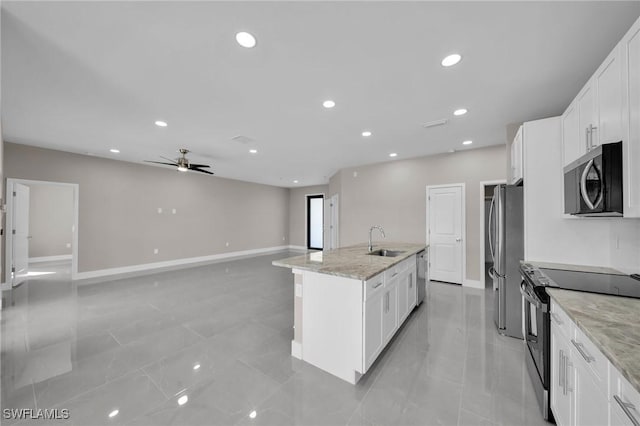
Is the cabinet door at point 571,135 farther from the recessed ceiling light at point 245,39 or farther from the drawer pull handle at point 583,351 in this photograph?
the recessed ceiling light at point 245,39

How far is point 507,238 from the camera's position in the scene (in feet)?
8.84

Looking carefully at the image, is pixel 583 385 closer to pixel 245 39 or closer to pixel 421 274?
pixel 421 274

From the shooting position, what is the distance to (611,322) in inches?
41.8

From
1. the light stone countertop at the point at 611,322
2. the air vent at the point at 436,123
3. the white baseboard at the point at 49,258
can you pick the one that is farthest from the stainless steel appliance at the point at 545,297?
the white baseboard at the point at 49,258

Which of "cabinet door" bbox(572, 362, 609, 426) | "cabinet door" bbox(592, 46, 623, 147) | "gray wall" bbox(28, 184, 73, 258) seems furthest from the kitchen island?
"gray wall" bbox(28, 184, 73, 258)

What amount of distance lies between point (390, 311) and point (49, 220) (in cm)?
999

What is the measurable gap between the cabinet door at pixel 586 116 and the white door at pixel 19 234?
8.06 metres

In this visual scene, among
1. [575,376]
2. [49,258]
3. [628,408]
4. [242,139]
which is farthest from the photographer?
[49,258]

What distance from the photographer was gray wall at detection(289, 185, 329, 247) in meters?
9.73

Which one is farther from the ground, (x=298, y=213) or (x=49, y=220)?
(x=298, y=213)

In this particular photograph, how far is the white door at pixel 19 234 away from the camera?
14.3ft

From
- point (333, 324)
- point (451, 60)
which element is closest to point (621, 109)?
point (451, 60)

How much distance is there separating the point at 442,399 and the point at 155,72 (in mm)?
3606

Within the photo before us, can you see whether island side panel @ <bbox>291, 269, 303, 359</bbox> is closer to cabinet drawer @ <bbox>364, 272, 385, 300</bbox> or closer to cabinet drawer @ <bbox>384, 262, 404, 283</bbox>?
cabinet drawer @ <bbox>364, 272, 385, 300</bbox>
